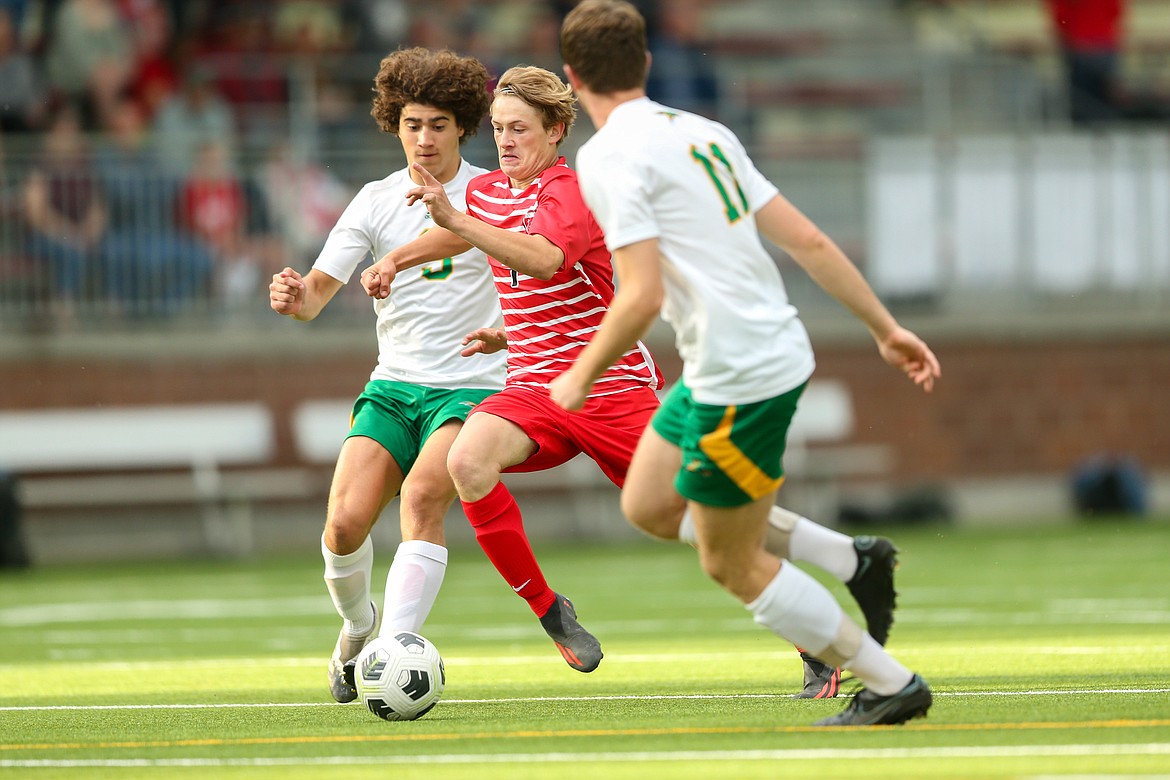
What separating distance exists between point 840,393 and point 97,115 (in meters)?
7.46

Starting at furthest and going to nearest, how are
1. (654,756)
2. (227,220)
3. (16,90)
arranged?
Answer: (16,90), (227,220), (654,756)

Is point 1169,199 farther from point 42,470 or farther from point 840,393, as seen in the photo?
point 42,470

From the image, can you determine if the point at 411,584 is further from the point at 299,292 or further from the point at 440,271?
A: the point at 440,271

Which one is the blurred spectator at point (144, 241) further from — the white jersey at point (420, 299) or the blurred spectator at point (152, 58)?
the white jersey at point (420, 299)

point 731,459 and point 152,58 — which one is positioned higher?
point 731,459

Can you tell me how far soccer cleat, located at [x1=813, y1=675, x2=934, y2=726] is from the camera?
A: 221 inches

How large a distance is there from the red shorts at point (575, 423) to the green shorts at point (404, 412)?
0.98 feet

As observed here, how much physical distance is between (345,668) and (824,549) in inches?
88.3

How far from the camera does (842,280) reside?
5594mm

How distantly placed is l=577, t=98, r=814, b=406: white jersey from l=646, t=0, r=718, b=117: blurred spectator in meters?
12.8

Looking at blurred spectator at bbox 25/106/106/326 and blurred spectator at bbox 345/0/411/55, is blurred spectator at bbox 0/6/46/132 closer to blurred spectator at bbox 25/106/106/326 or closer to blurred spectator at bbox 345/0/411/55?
blurred spectator at bbox 25/106/106/326

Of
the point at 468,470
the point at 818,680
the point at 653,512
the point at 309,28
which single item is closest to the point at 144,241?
the point at 309,28

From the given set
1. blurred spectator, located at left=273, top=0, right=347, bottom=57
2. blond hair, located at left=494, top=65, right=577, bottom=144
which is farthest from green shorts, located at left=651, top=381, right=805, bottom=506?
blurred spectator, located at left=273, top=0, right=347, bottom=57

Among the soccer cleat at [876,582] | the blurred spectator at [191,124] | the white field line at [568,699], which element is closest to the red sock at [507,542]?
the white field line at [568,699]
